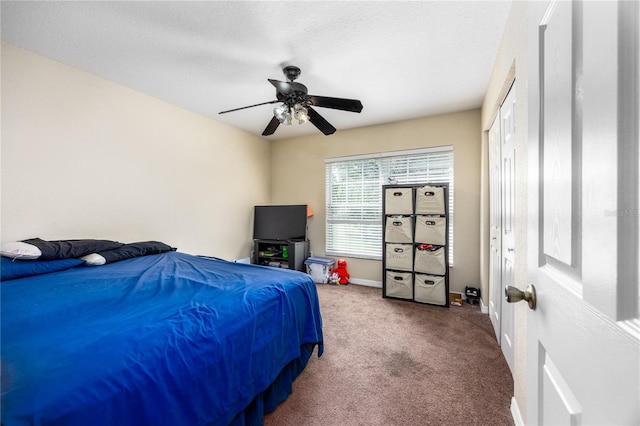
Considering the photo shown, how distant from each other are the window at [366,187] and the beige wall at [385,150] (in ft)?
0.35

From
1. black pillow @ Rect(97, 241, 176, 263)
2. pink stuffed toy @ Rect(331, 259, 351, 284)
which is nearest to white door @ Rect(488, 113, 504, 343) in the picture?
pink stuffed toy @ Rect(331, 259, 351, 284)

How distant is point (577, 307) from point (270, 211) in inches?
169

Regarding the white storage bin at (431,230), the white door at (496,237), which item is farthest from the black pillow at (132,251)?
the white door at (496,237)

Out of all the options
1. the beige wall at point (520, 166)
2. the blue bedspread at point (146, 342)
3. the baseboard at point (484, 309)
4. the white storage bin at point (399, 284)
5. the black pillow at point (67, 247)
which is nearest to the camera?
the blue bedspread at point (146, 342)

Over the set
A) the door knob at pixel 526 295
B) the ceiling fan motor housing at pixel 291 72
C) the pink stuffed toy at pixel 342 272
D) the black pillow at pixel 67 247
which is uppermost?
the ceiling fan motor housing at pixel 291 72

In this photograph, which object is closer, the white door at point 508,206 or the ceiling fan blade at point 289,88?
the white door at point 508,206

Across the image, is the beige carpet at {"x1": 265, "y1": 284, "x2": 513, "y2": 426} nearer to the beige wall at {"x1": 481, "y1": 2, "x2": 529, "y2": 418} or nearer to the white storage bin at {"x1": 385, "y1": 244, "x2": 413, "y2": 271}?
the beige wall at {"x1": 481, "y1": 2, "x2": 529, "y2": 418}

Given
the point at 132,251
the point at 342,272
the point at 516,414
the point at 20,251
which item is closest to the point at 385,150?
the point at 342,272

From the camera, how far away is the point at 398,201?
11.7ft

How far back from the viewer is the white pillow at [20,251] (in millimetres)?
1913

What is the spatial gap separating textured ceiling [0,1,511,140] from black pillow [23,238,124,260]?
1.63m

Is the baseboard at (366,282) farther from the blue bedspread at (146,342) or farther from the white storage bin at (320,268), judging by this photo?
the blue bedspread at (146,342)

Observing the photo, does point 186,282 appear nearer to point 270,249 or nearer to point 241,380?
point 241,380

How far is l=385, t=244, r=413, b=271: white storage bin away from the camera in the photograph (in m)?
3.51
